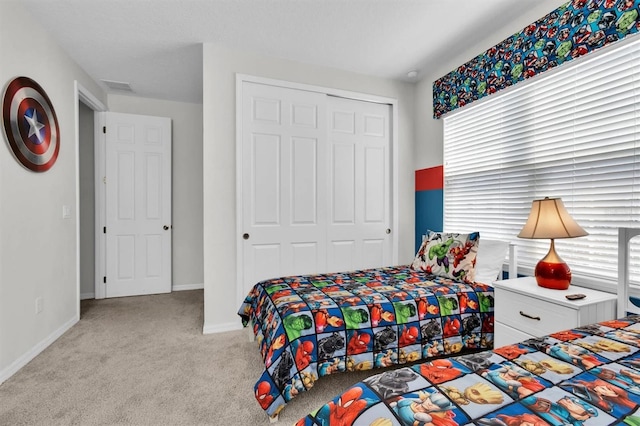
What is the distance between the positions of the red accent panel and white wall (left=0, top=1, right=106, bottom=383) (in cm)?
362

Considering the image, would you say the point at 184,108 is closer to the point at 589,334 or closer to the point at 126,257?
the point at 126,257

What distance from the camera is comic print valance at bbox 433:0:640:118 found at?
1795 mm

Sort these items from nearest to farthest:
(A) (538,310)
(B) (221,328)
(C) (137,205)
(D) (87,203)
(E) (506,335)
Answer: (A) (538,310), (E) (506,335), (B) (221,328), (D) (87,203), (C) (137,205)

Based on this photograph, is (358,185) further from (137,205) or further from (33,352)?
(33,352)

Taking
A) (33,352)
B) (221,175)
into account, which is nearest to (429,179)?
(221,175)

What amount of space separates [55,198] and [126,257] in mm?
1525

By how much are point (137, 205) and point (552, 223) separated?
444 cm

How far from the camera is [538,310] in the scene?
172 centimetres

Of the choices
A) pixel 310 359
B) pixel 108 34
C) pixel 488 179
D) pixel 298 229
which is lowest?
pixel 310 359

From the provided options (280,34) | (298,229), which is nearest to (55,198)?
(298,229)

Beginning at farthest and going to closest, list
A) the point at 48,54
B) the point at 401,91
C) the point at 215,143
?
the point at 401,91
the point at 215,143
the point at 48,54

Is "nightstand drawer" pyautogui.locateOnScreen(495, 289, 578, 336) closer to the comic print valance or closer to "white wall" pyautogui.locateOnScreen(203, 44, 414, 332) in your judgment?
the comic print valance

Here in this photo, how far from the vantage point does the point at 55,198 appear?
2680mm

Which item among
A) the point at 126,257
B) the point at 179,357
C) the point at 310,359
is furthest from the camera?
the point at 126,257
